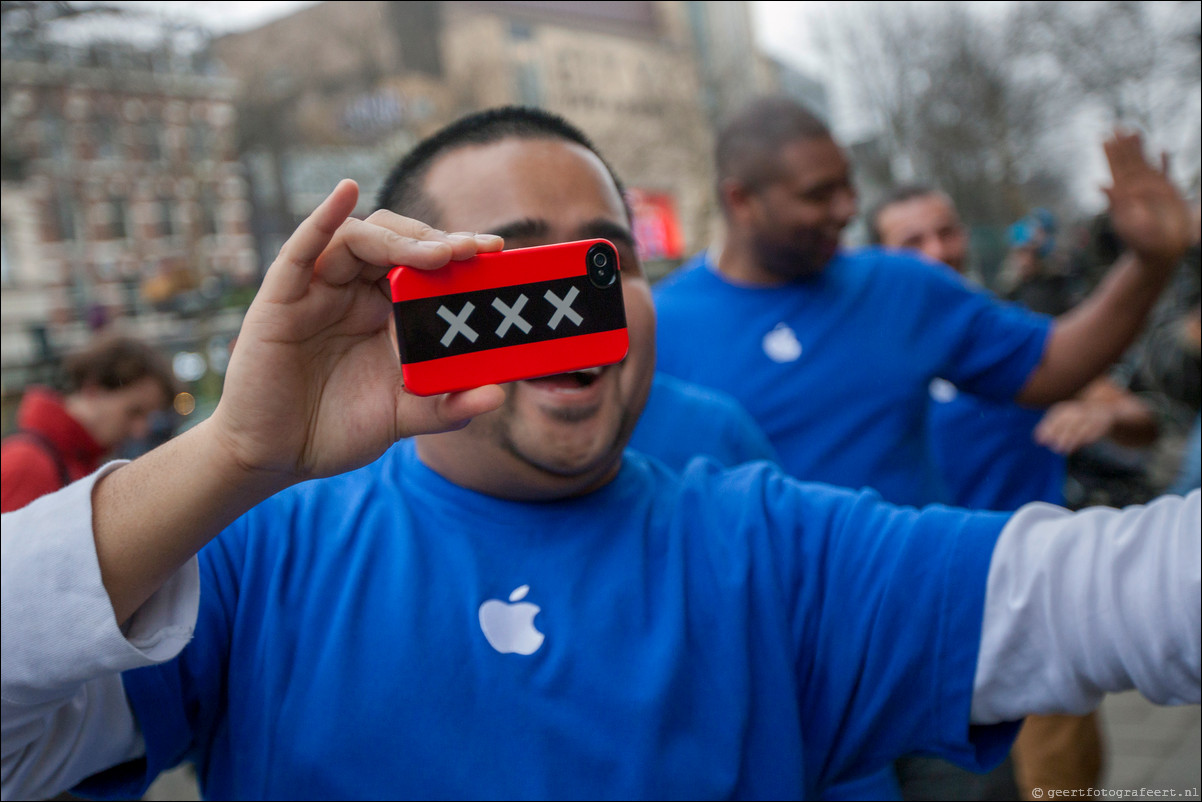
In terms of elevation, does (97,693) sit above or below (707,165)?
below

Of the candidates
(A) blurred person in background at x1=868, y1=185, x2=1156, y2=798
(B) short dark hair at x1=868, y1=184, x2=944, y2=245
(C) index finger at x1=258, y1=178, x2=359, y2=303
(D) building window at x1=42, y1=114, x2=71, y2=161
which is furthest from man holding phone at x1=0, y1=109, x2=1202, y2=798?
(B) short dark hair at x1=868, y1=184, x2=944, y2=245

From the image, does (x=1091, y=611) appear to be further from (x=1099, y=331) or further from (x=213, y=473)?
(x=1099, y=331)

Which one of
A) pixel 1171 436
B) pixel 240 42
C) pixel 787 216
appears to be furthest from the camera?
pixel 787 216

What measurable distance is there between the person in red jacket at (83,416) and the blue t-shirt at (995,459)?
1.78 m

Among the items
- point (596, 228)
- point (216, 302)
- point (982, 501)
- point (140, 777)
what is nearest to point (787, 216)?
point (982, 501)

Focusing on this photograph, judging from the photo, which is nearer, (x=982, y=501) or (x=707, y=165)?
(x=707, y=165)

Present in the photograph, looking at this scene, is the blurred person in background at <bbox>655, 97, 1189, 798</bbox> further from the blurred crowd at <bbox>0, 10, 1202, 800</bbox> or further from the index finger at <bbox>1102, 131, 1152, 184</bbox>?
the index finger at <bbox>1102, 131, 1152, 184</bbox>

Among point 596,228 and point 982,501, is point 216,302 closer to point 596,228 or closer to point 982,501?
point 596,228

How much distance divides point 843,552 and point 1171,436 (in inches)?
48.2

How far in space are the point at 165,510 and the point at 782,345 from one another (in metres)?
1.57

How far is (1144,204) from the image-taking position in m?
1.59

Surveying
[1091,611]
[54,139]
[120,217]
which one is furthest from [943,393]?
[54,139]

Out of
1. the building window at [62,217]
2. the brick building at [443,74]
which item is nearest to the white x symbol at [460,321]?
the brick building at [443,74]

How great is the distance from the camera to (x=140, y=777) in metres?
1.00
